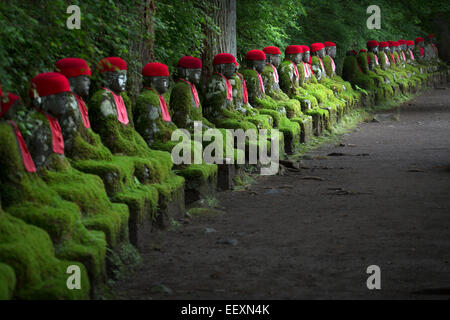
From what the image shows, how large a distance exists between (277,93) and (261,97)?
108 centimetres

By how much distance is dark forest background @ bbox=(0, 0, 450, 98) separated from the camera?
7.41 metres

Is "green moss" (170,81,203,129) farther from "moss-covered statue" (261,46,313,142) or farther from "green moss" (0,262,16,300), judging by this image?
"green moss" (0,262,16,300)

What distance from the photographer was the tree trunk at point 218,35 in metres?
13.8

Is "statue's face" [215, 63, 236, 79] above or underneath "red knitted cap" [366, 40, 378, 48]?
underneath

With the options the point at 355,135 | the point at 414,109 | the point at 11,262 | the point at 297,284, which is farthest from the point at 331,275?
the point at 414,109

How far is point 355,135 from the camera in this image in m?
17.4

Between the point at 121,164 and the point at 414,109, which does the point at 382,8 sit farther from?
the point at 121,164

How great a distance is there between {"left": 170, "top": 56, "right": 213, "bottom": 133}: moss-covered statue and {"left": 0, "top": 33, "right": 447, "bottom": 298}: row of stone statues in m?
0.01

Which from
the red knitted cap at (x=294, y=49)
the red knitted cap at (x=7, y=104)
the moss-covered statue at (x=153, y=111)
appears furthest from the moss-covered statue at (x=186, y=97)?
the red knitted cap at (x=294, y=49)

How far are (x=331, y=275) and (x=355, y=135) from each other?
11.1 m

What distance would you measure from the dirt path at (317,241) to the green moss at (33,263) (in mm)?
800

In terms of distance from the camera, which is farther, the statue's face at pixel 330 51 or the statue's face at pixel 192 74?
the statue's face at pixel 330 51

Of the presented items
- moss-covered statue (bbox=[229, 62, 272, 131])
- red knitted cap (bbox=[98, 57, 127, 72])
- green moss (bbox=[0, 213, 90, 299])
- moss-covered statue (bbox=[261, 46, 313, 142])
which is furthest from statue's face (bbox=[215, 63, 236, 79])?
green moss (bbox=[0, 213, 90, 299])

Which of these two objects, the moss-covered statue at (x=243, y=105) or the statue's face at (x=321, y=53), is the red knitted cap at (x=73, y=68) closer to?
the moss-covered statue at (x=243, y=105)
